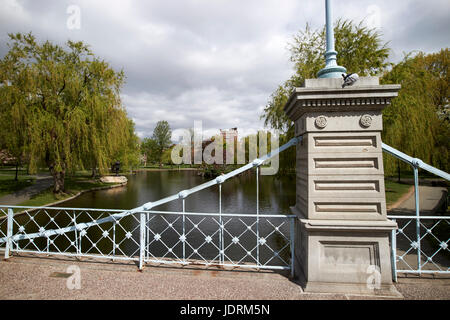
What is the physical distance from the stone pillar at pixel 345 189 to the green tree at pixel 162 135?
63.7 m

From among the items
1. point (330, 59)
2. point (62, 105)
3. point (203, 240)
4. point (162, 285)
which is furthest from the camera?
point (62, 105)

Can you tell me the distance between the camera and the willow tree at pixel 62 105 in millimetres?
12969

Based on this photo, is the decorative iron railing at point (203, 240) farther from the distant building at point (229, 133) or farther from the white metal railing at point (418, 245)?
the distant building at point (229, 133)

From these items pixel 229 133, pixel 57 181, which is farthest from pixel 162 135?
pixel 57 181

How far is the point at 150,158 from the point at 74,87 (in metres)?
53.8

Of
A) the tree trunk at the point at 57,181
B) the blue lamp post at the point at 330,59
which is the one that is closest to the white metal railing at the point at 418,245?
the blue lamp post at the point at 330,59

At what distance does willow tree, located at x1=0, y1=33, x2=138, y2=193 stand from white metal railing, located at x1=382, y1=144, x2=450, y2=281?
1526 cm

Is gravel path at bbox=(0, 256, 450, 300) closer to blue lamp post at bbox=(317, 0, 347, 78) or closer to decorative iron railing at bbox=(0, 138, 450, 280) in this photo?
decorative iron railing at bbox=(0, 138, 450, 280)

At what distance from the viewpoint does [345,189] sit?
3.05 metres

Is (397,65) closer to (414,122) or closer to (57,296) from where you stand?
(414,122)

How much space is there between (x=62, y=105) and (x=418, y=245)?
16974 millimetres

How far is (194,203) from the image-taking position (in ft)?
48.5

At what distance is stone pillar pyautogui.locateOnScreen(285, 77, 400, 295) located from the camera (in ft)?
9.70

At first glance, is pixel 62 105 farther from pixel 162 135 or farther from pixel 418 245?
pixel 162 135
